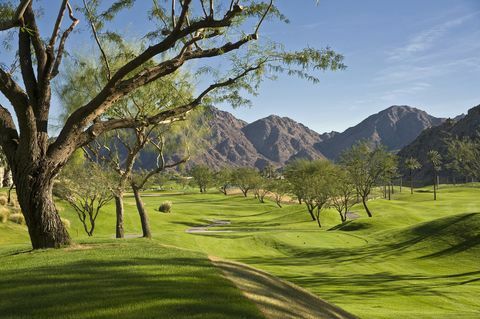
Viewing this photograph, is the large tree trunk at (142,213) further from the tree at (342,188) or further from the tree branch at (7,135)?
the tree at (342,188)

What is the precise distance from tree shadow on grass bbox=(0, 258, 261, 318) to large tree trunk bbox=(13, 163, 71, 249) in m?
2.63

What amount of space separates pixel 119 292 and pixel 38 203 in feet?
19.9

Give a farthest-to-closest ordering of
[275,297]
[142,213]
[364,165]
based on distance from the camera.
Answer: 1. [364,165]
2. [142,213]
3. [275,297]

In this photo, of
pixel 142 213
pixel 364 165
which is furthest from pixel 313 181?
pixel 142 213

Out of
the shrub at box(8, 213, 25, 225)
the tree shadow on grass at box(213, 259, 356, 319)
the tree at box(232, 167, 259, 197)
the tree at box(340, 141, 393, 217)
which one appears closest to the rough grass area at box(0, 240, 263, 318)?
the tree shadow on grass at box(213, 259, 356, 319)

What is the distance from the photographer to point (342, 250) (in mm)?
42938

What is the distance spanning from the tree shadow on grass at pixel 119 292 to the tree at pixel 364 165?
2626 inches

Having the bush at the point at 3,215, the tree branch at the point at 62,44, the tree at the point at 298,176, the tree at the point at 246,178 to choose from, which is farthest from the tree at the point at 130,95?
the tree at the point at 246,178

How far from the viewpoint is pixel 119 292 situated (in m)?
10.0

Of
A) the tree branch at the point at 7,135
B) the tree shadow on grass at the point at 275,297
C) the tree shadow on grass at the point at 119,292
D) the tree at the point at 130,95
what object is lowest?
the tree shadow on grass at the point at 275,297

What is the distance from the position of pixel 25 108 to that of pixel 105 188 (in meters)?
27.6

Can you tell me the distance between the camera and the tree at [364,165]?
75.8 m

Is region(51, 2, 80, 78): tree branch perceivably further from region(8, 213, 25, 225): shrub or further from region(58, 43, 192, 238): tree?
region(8, 213, 25, 225): shrub

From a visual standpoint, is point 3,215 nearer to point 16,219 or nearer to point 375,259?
point 16,219
